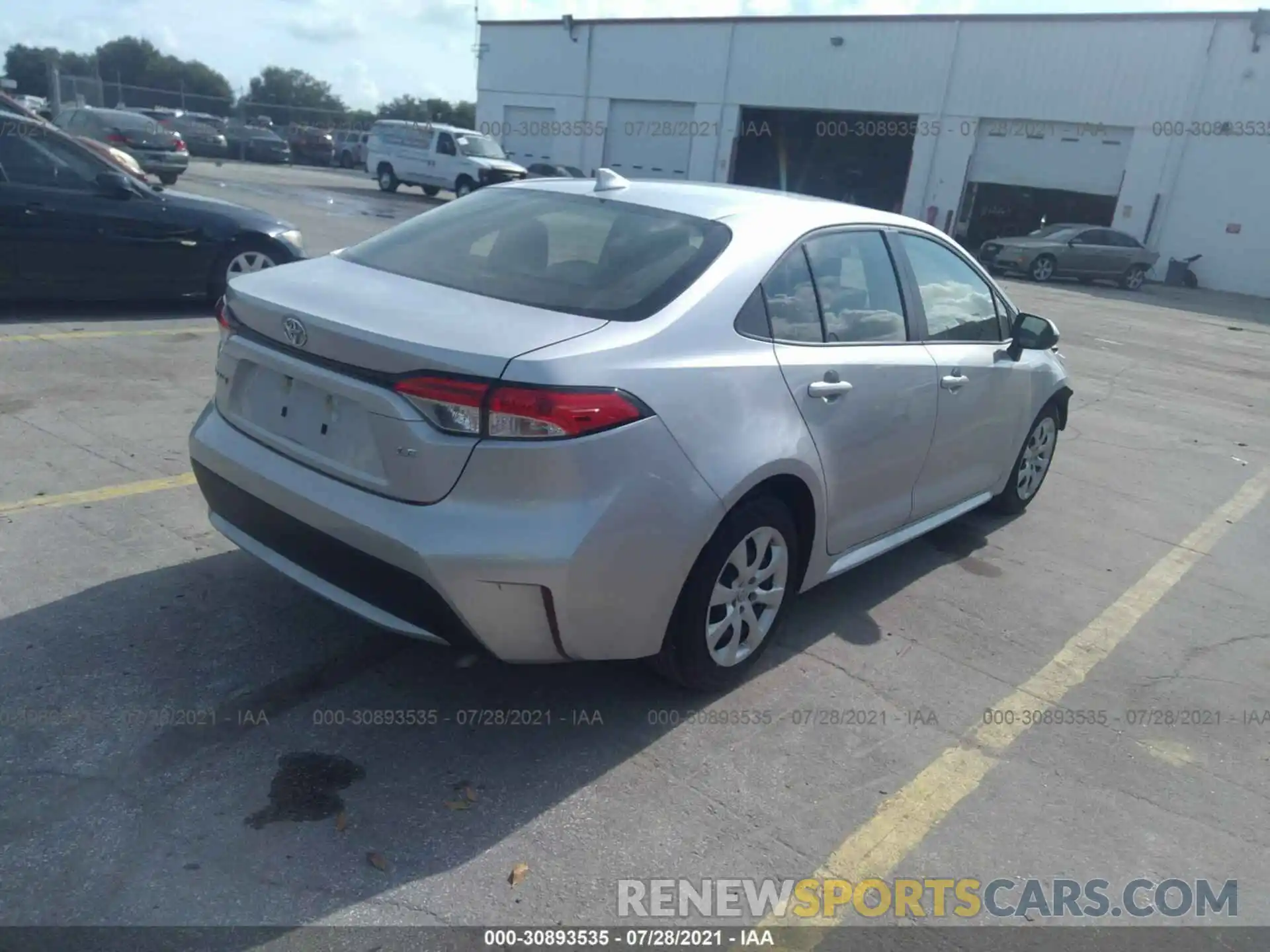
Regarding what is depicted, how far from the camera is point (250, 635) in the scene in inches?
147

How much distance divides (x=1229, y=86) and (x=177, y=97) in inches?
1531

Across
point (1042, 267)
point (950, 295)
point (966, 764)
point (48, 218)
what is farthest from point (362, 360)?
point (1042, 267)

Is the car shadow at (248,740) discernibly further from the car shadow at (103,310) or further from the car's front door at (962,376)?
the car shadow at (103,310)

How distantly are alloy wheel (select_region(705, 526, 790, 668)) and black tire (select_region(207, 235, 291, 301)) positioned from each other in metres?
6.70

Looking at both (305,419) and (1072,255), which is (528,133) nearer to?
(1072,255)

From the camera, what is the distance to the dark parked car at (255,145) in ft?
128

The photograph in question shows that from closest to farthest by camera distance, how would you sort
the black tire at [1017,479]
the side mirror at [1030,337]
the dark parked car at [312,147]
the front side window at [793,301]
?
the front side window at [793,301] < the side mirror at [1030,337] < the black tire at [1017,479] < the dark parked car at [312,147]

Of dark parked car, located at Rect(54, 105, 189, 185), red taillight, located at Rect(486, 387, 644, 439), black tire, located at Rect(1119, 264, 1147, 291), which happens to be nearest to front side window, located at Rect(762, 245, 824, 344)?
red taillight, located at Rect(486, 387, 644, 439)

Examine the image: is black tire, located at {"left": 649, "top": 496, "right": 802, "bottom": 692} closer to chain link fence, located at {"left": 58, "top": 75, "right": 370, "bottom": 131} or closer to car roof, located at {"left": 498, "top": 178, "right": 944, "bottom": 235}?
car roof, located at {"left": 498, "top": 178, "right": 944, "bottom": 235}

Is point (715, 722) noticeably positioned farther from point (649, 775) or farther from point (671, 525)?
point (671, 525)

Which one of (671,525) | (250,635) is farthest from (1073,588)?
(250,635)

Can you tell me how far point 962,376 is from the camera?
460 cm

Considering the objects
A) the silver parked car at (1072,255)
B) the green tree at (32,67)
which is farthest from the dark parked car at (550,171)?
the green tree at (32,67)

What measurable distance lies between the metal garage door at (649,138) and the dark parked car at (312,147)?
12.0 meters
